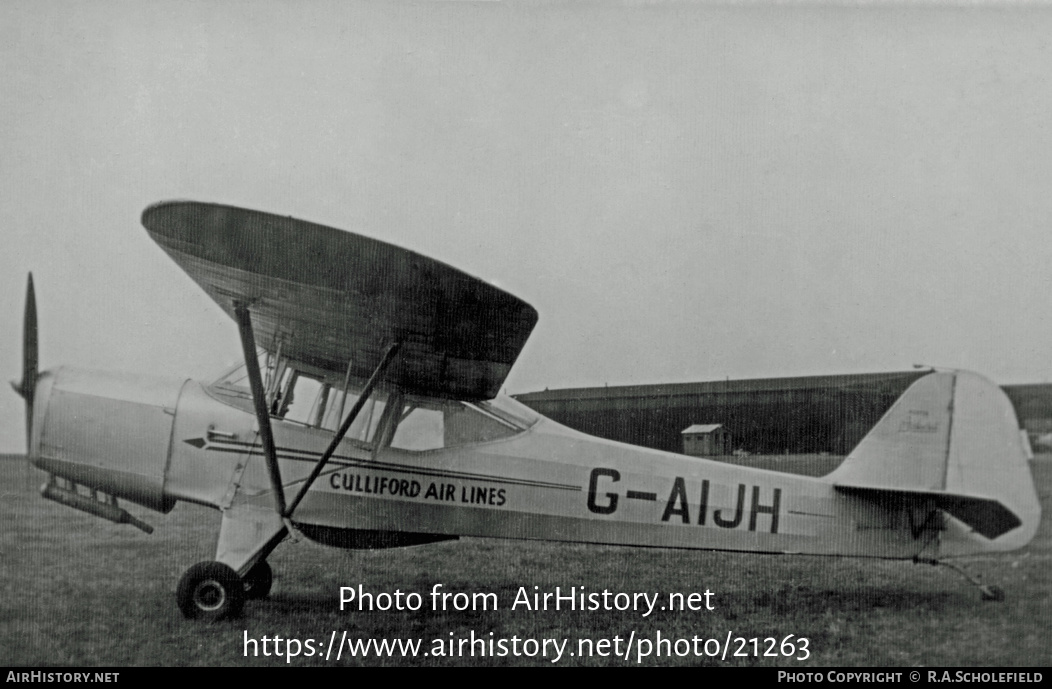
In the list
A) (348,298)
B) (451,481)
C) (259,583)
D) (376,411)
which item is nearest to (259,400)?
(348,298)

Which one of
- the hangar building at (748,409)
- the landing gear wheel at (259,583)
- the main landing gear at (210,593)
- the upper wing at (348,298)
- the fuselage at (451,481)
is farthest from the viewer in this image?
the hangar building at (748,409)

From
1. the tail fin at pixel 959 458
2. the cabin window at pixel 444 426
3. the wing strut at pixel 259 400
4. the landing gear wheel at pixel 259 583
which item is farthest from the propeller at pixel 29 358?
the tail fin at pixel 959 458

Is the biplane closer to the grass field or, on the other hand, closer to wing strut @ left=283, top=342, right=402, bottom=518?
wing strut @ left=283, top=342, right=402, bottom=518

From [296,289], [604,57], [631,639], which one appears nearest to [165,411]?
[296,289]

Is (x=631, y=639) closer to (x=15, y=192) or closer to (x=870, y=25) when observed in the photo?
(x=870, y=25)

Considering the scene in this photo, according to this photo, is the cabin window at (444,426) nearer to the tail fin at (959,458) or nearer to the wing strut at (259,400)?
the wing strut at (259,400)
